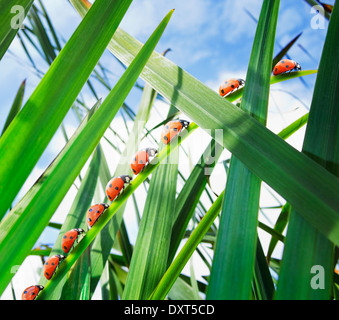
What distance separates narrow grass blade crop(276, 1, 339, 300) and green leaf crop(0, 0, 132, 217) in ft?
0.41

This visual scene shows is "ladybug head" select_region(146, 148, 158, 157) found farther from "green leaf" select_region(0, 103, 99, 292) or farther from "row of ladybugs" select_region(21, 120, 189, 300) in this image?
"green leaf" select_region(0, 103, 99, 292)

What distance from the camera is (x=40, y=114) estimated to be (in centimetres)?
16

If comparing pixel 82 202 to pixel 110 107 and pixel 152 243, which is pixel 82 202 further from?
pixel 110 107

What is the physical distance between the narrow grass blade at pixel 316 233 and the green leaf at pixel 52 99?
13 cm

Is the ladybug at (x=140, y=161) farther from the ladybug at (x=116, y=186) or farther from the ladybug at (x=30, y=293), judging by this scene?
the ladybug at (x=30, y=293)

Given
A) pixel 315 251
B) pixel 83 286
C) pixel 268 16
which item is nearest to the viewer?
pixel 315 251

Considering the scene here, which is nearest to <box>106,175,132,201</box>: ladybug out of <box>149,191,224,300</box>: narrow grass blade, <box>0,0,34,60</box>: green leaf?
<box>149,191,224,300</box>: narrow grass blade

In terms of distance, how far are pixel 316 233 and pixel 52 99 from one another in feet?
0.47

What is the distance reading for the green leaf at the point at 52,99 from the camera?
15 cm

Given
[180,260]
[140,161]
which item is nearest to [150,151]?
[140,161]
